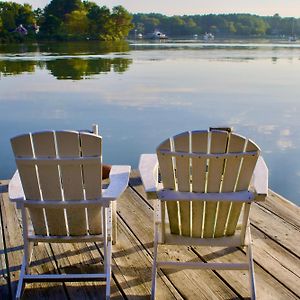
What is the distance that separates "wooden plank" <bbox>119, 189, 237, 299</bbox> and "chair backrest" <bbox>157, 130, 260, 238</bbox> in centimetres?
33

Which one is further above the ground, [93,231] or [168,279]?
[93,231]

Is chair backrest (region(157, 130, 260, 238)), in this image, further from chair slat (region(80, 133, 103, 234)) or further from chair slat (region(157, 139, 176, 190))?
chair slat (region(80, 133, 103, 234))

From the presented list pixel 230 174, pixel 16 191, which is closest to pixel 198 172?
pixel 230 174

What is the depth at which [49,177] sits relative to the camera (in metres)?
2.20

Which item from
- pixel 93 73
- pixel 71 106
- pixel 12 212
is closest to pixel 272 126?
pixel 71 106

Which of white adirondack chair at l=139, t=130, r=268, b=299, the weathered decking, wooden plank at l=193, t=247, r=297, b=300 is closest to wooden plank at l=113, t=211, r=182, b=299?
the weathered decking

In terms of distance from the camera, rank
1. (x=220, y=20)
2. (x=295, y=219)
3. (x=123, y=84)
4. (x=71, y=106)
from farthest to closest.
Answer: (x=220, y=20) < (x=123, y=84) < (x=71, y=106) < (x=295, y=219)

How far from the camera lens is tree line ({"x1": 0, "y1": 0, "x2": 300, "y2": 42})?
7012cm

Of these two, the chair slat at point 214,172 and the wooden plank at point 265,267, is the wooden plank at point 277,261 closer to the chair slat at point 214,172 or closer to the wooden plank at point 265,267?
the wooden plank at point 265,267

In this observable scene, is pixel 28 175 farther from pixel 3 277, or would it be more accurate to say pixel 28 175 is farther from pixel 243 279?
pixel 243 279

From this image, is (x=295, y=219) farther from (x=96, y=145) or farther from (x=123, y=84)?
(x=123, y=84)

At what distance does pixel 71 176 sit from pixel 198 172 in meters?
0.64

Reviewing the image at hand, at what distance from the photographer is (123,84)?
17.8 meters

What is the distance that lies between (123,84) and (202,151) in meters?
16.0
